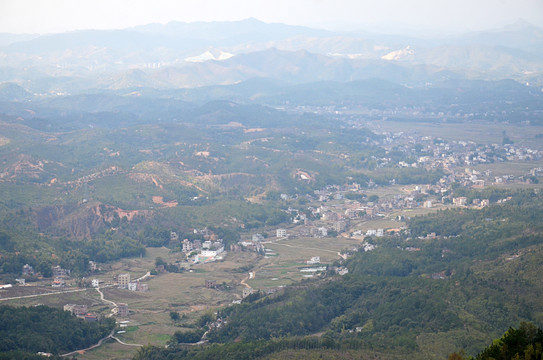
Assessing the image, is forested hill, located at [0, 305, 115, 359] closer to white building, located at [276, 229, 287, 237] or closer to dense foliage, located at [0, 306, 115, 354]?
dense foliage, located at [0, 306, 115, 354]

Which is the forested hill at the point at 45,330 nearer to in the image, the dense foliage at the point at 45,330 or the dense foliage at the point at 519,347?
the dense foliage at the point at 45,330

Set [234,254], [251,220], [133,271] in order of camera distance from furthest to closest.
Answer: [251,220]
[234,254]
[133,271]

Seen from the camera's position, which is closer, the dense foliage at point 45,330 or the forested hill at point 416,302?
the forested hill at point 416,302

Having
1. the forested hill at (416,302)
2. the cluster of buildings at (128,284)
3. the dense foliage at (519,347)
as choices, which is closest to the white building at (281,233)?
the forested hill at (416,302)

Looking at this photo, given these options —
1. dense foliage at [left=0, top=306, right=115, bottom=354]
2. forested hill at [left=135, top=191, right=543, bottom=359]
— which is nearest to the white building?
forested hill at [left=135, top=191, right=543, bottom=359]

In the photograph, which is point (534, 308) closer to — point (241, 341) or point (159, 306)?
point (241, 341)

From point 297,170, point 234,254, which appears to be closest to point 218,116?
point 297,170

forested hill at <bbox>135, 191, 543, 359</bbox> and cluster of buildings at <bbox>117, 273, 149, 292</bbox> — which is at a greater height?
forested hill at <bbox>135, 191, 543, 359</bbox>

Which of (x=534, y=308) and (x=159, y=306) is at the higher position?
(x=534, y=308)
